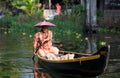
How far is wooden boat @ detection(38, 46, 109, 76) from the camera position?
11.7m

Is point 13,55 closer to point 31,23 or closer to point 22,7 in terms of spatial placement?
point 31,23

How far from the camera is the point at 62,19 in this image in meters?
32.2

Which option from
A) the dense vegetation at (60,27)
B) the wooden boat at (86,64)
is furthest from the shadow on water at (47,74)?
the dense vegetation at (60,27)

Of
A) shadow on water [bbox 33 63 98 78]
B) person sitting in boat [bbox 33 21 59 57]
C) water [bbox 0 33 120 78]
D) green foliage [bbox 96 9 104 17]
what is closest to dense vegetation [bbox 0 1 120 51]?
green foliage [bbox 96 9 104 17]

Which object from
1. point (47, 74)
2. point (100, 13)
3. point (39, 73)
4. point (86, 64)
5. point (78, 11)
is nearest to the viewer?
point (86, 64)

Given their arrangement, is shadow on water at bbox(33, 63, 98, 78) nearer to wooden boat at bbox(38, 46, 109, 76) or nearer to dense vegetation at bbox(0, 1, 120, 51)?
wooden boat at bbox(38, 46, 109, 76)

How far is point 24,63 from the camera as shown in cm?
1627

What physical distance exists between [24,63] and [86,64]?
471 centimetres

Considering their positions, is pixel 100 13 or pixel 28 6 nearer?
pixel 100 13

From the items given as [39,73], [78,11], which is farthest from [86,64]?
[78,11]

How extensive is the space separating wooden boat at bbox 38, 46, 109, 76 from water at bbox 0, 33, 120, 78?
375 millimetres

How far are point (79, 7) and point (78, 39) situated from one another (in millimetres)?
8386

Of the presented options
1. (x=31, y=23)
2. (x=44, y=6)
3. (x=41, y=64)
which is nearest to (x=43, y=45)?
(x=41, y=64)

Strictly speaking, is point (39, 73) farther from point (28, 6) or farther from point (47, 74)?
point (28, 6)
